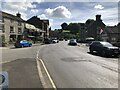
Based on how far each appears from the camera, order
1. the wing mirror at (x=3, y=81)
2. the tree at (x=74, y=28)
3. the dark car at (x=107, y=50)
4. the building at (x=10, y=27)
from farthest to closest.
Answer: the tree at (x=74, y=28) → the building at (x=10, y=27) → the dark car at (x=107, y=50) → the wing mirror at (x=3, y=81)

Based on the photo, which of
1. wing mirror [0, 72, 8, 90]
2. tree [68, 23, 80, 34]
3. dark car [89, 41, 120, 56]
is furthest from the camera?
tree [68, 23, 80, 34]

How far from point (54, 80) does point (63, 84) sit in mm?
1041

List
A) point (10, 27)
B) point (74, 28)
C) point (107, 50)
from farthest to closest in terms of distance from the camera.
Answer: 1. point (74, 28)
2. point (10, 27)
3. point (107, 50)

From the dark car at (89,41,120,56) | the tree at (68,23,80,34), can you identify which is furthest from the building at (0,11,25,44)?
the tree at (68,23,80,34)

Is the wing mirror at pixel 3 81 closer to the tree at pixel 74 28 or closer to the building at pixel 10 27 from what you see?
→ the building at pixel 10 27

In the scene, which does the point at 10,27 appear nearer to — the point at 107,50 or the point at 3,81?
the point at 107,50

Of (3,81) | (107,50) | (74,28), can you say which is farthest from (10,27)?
(74,28)

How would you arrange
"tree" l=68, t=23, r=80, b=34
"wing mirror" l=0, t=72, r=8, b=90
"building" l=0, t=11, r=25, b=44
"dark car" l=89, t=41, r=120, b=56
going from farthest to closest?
"tree" l=68, t=23, r=80, b=34 → "building" l=0, t=11, r=25, b=44 → "dark car" l=89, t=41, r=120, b=56 → "wing mirror" l=0, t=72, r=8, b=90

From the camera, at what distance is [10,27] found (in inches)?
2584

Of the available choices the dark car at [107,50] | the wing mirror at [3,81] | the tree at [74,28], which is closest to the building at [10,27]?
the dark car at [107,50]

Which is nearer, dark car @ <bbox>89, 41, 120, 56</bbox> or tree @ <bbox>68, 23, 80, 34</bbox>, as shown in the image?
dark car @ <bbox>89, 41, 120, 56</bbox>

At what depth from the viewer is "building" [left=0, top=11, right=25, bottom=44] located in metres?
60.2

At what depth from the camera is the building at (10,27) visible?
197ft

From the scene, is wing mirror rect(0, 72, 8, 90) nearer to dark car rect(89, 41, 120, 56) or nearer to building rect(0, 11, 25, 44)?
dark car rect(89, 41, 120, 56)
